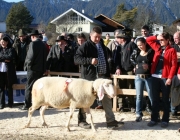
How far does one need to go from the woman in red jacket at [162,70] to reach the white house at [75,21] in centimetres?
4501

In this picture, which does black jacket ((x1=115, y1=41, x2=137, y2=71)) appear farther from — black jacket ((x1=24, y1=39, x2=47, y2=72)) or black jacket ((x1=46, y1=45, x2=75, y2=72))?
black jacket ((x1=24, y1=39, x2=47, y2=72))

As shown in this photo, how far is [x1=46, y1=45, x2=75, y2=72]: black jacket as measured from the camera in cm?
920

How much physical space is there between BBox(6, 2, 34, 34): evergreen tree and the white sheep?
57572 mm

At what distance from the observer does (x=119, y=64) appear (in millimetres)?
8375

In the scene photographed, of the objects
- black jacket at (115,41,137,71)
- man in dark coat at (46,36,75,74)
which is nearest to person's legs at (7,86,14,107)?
man in dark coat at (46,36,75,74)

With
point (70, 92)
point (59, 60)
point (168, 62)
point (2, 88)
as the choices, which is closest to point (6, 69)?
point (2, 88)

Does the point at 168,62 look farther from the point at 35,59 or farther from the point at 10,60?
Answer: the point at 10,60

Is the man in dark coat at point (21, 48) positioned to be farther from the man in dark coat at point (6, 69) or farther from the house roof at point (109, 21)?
the house roof at point (109, 21)

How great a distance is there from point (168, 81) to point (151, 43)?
1.00m

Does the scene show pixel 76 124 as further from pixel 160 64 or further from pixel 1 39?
pixel 1 39

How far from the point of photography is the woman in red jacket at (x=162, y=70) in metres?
6.58

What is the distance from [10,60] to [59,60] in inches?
57.0

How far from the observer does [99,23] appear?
5481 centimetres

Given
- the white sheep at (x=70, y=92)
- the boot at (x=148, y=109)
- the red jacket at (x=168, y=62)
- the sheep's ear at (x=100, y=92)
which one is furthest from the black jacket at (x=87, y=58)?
the boot at (x=148, y=109)
